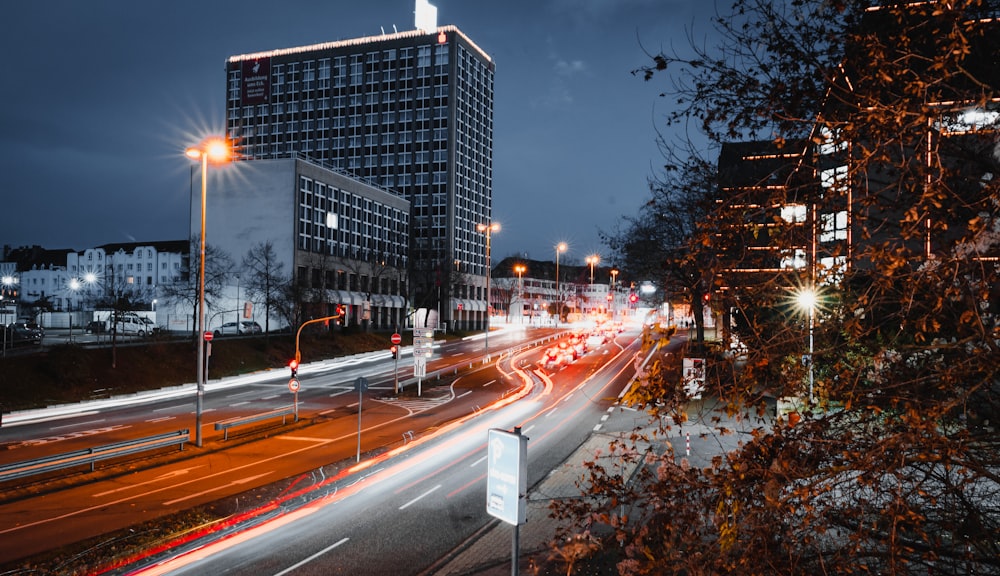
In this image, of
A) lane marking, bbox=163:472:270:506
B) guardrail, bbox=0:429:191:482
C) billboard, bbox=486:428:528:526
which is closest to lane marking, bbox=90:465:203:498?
guardrail, bbox=0:429:191:482

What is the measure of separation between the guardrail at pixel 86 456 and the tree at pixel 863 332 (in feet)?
61.9

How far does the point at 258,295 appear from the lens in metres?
64.2

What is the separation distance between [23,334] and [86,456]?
111ft

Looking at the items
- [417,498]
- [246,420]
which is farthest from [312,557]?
[246,420]

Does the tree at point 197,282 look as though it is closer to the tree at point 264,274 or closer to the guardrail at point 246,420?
the tree at point 264,274

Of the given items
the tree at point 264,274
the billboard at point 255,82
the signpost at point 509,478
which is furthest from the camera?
the billboard at point 255,82

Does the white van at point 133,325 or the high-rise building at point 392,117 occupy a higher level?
the high-rise building at point 392,117


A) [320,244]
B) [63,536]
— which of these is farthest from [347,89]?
[63,536]

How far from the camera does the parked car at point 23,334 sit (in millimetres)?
38406

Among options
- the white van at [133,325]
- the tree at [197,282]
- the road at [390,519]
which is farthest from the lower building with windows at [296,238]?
the road at [390,519]

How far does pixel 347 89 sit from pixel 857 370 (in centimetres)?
11693

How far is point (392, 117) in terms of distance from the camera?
110312mm

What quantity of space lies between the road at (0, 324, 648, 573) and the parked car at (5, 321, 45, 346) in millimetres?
10412

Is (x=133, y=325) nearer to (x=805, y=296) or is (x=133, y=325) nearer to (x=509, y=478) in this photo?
(x=509, y=478)
